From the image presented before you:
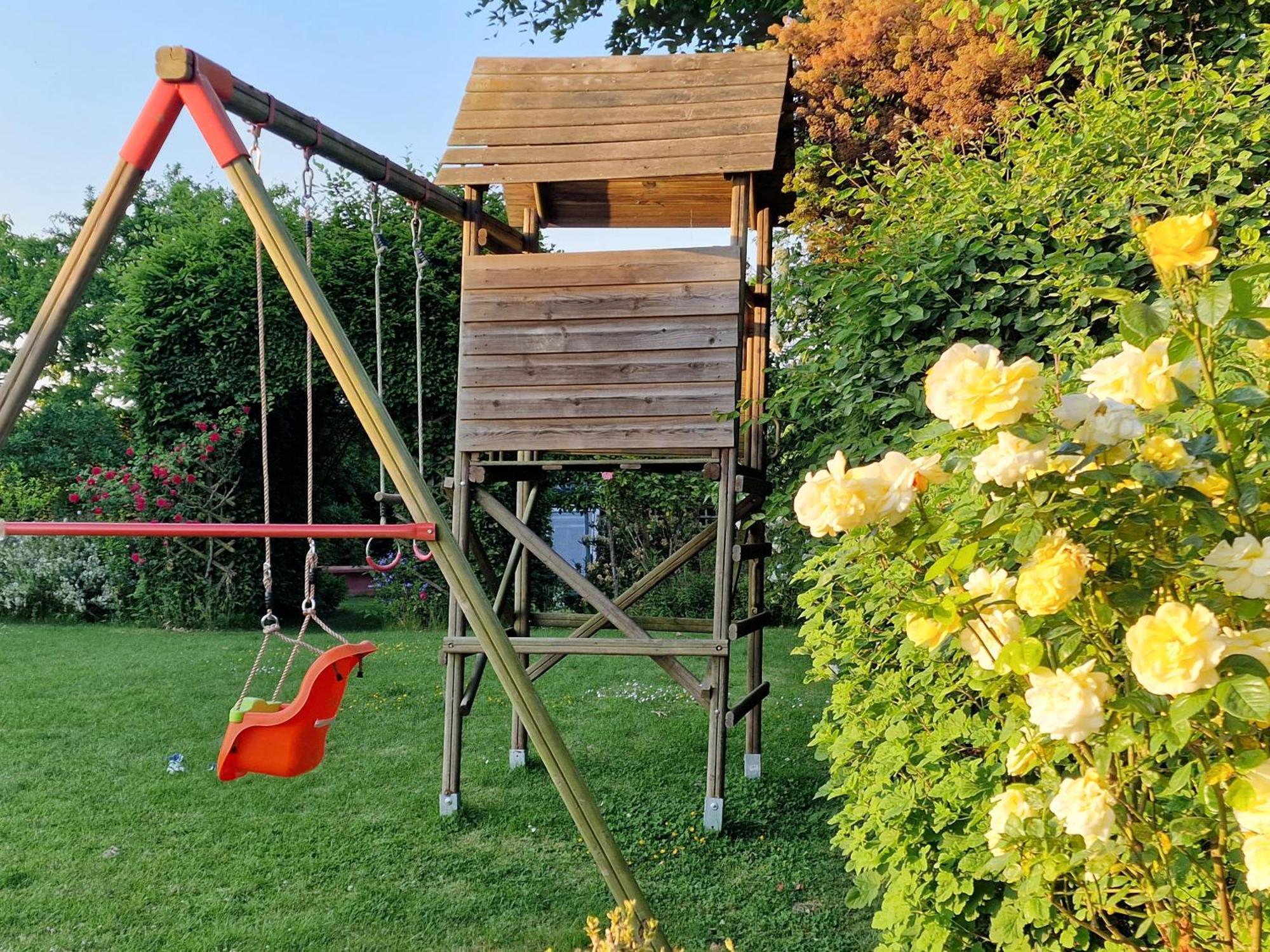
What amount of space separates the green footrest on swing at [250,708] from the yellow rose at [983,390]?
88.0 inches

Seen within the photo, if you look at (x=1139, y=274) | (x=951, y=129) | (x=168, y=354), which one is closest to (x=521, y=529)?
(x=1139, y=274)

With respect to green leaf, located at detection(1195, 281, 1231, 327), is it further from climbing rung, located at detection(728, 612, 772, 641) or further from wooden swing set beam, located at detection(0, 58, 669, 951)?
climbing rung, located at detection(728, 612, 772, 641)

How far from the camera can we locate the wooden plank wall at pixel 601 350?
4.04 meters

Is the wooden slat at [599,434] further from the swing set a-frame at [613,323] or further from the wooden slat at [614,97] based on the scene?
the wooden slat at [614,97]

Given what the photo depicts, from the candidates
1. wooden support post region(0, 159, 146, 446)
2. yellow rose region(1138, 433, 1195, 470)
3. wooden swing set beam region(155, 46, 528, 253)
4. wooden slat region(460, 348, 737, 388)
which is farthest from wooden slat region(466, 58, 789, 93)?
yellow rose region(1138, 433, 1195, 470)

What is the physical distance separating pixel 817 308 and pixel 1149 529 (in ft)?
10.4

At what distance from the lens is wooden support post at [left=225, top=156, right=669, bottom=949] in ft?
7.48

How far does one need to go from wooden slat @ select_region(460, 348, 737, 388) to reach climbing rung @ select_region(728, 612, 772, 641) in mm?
1107

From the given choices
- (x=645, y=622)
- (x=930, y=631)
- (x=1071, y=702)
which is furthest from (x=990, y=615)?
(x=645, y=622)

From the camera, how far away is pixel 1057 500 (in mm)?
1152

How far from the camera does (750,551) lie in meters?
4.46

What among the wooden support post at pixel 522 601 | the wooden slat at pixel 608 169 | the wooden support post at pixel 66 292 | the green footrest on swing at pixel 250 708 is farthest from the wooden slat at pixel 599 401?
the wooden support post at pixel 66 292

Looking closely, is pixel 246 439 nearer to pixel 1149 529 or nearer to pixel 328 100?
pixel 328 100

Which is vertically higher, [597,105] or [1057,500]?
[597,105]
